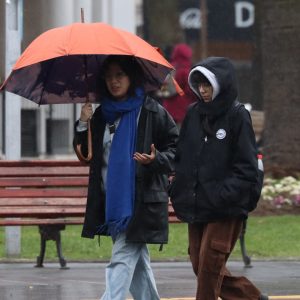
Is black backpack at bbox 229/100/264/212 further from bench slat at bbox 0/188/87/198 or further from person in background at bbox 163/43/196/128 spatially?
person in background at bbox 163/43/196/128

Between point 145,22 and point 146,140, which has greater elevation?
point 145,22

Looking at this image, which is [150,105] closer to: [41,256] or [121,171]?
[121,171]

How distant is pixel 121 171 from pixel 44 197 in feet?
11.7

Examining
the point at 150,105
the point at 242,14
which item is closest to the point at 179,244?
the point at 150,105

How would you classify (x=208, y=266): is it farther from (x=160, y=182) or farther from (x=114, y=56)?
(x=114, y=56)

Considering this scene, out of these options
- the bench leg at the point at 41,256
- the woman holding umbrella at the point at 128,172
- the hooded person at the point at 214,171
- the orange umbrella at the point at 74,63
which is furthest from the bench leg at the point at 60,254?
the hooded person at the point at 214,171

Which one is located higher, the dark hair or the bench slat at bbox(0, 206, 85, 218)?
the dark hair

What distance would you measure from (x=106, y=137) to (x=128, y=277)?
86 centimetres

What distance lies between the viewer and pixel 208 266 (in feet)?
23.1

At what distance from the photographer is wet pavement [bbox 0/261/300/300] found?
8.95 meters

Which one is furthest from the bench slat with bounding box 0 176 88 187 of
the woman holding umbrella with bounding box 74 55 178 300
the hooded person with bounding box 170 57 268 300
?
the hooded person with bounding box 170 57 268 300

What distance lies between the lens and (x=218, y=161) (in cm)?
701

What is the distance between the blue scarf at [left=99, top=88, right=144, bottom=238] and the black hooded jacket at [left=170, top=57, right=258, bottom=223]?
0.93 feet


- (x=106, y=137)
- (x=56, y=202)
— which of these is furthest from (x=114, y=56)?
(x=56, y=202)
